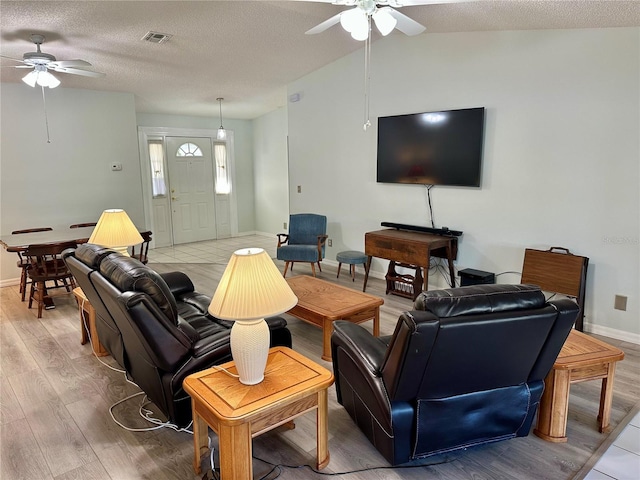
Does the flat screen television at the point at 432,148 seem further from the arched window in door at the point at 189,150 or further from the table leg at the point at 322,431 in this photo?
the arched window in door at the point at 189,150

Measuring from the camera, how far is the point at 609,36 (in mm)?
3359

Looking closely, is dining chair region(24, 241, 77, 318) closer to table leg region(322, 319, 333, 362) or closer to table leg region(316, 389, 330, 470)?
table leg region(322, 319, 333, 362)

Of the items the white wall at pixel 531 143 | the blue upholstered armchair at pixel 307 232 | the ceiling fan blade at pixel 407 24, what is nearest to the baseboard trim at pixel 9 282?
the blue upholstered armchair at pixel 307 232

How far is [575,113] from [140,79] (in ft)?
15.9

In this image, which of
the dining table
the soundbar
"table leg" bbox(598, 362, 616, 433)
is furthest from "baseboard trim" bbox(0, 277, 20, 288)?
"table leg" bbox(598, 362, 616, 433)

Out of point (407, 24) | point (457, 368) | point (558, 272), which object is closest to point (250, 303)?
point (457, 368)

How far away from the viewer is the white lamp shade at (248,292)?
69.1 inches

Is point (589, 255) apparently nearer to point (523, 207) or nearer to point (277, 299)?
point (523, 207)

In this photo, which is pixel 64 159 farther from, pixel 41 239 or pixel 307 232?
pixel 307 232

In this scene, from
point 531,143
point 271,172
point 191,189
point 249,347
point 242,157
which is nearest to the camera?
point 249,347

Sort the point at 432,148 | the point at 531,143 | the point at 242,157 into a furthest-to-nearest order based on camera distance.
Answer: the point at 242,157
the point at 432,148
the point at 531,143

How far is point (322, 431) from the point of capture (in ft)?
6.61

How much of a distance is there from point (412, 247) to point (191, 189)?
518cm

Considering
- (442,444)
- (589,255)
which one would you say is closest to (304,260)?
(589,255)
